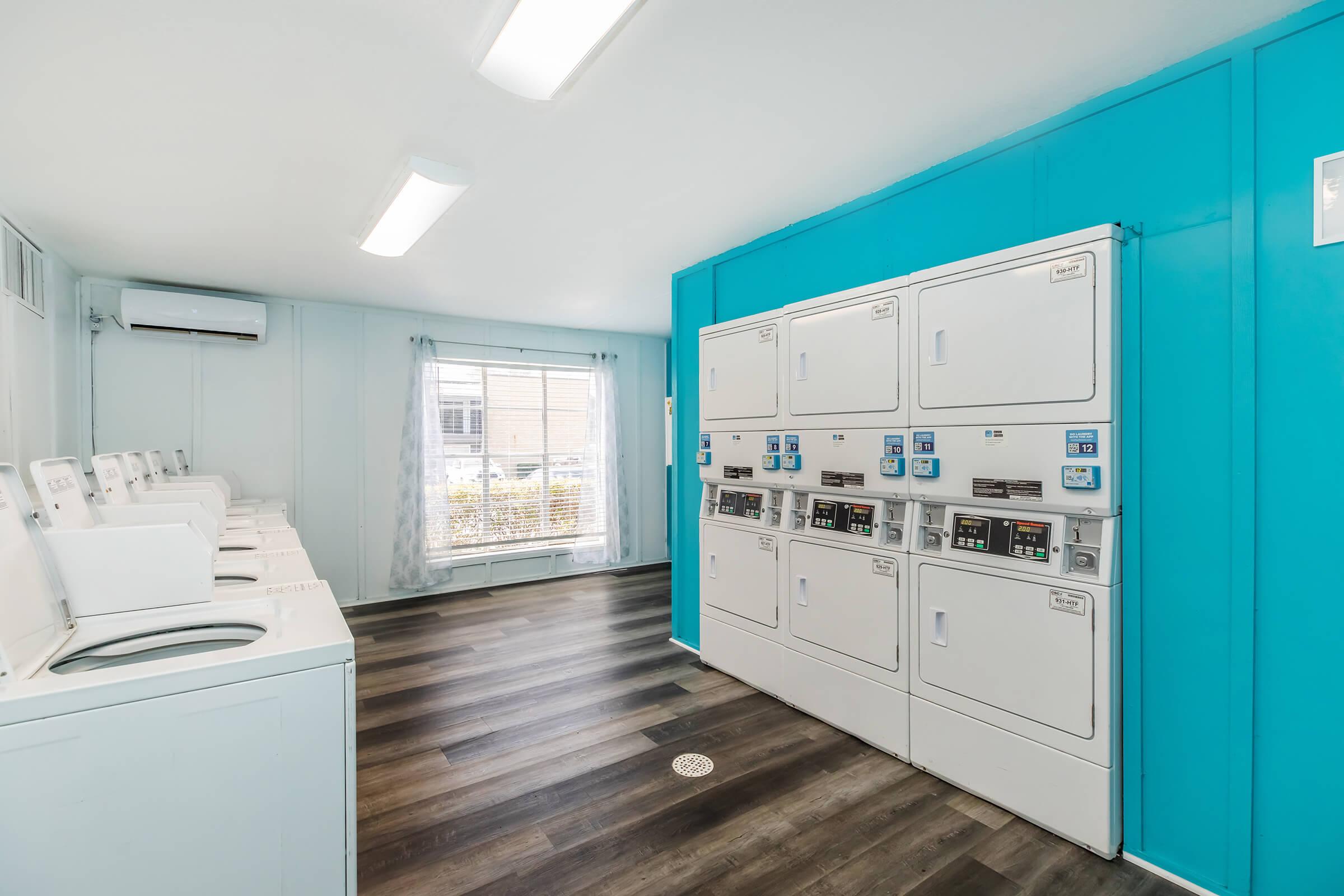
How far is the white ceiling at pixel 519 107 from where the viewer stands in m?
1.66

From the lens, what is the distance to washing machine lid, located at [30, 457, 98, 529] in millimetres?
1619

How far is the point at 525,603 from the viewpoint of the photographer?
5.15m

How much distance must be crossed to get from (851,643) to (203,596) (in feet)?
7.90

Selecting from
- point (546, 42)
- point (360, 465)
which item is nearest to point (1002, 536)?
point (546, 42)

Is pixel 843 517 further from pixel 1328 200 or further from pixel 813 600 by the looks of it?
pixel 1328 200

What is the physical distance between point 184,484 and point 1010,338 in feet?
13.7

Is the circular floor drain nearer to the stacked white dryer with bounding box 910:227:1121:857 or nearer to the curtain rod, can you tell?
the stacked white dryer with bounding box 910:227:1121:857

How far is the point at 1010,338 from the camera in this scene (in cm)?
213

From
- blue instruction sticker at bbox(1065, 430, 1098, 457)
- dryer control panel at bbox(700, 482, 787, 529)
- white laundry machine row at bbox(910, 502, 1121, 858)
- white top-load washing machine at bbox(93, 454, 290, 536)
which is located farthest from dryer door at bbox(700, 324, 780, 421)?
white top-load washing machine at bbox(93, 454, 290, 536)

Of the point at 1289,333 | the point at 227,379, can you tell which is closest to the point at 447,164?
the point at 1289,333

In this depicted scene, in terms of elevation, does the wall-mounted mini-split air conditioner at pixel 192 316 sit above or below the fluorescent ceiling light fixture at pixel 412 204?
below

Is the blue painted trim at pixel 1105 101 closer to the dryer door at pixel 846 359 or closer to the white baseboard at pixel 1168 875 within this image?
the dryer door at pixel 846 359

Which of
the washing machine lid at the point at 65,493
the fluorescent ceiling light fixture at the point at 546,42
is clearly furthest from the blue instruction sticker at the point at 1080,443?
the washing machine lid at the point at 65,493

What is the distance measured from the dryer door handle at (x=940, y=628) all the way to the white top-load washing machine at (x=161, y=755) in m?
2.02
